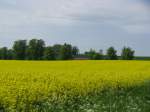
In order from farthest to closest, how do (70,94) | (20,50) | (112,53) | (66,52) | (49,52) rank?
(112,53)
(66,52)
(49,52)
(20,50)
(70,94)

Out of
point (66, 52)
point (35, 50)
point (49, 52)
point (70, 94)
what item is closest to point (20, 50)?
point (35, 50)

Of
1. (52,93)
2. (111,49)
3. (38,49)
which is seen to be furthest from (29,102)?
(111,49)

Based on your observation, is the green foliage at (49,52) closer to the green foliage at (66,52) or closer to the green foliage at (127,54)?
the green foliage at (66,52)

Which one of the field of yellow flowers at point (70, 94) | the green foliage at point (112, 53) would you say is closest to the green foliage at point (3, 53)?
the green foliage at point (112, 53)

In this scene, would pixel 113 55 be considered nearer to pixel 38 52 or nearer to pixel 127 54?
pixel 127 54

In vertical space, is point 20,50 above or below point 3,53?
above

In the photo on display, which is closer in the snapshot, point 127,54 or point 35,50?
point 35,50

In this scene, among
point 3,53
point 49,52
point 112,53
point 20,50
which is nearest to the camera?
point 3,53

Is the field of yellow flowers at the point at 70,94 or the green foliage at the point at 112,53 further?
the green foliage at the point at 112,53

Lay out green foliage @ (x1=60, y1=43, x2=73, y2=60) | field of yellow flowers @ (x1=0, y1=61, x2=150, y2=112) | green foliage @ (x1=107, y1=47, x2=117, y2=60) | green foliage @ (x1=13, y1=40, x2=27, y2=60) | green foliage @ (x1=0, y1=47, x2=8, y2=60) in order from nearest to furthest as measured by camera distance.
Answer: field of yellow flowers @ (x1=0, y1=61, x2=150, y2=112)
green foliage @ (x1=0, y1=47, x2=8, y2=60)
green foliage @ (x1=13, y1=40, x2=27, y2=60)
green foliage @ (x1=60, y1=43, x2=73, y2=60)
green foliage @ (x1=107, y1=47, x2=117, y2=60)

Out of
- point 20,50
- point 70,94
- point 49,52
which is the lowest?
point 70,94

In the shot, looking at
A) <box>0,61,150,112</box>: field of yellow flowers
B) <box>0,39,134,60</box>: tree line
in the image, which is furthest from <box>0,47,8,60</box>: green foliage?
<box>0,61,150,112</box>: field of yellow flowers

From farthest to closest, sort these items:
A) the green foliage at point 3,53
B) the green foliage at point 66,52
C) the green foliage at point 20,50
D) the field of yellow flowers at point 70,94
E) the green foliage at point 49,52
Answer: the green foliage at point 66,52
the green foliage at point 49,52
the green foliage at point 20,50
the green foliage at point 3,53
the field of yellow flowers at point 70,94

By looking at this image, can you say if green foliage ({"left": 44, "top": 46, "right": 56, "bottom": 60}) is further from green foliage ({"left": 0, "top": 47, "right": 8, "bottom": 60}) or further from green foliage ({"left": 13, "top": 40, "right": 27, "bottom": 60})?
green foliage ({"left": 0, "top": 47, "right": 8, "bottom": 60})
